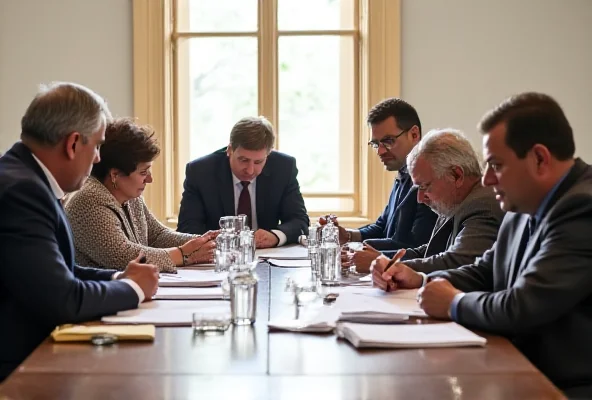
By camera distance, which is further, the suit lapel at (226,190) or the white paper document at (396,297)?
the suit lapel at (226,190)

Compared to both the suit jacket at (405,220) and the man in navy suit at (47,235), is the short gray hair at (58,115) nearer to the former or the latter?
the man in navy suit at (47,235)

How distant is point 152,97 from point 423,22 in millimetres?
1902

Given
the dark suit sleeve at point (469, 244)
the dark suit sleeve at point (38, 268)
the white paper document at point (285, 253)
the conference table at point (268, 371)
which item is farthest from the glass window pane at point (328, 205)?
the conference table at point (268, 371)

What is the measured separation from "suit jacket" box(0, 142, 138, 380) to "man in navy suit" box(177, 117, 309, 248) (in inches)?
93.8

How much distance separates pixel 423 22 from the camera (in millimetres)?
6164

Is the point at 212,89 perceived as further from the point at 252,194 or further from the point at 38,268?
the point at 38,268

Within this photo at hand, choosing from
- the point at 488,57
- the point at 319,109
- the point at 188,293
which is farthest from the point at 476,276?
the point at 319,109

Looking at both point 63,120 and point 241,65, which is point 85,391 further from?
point 241,65

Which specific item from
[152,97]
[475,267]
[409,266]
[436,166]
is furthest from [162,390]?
[152,97]

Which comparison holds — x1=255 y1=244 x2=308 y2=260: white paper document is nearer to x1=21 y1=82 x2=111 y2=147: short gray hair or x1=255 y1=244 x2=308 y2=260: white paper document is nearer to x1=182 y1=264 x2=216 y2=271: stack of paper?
x1=182 y1=264 x2=216 y2=271: stack of paper

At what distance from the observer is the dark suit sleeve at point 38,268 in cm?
241

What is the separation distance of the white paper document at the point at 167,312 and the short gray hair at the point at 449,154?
1.14m

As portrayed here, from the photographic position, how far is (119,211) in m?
3.61

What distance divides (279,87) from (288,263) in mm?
2739
